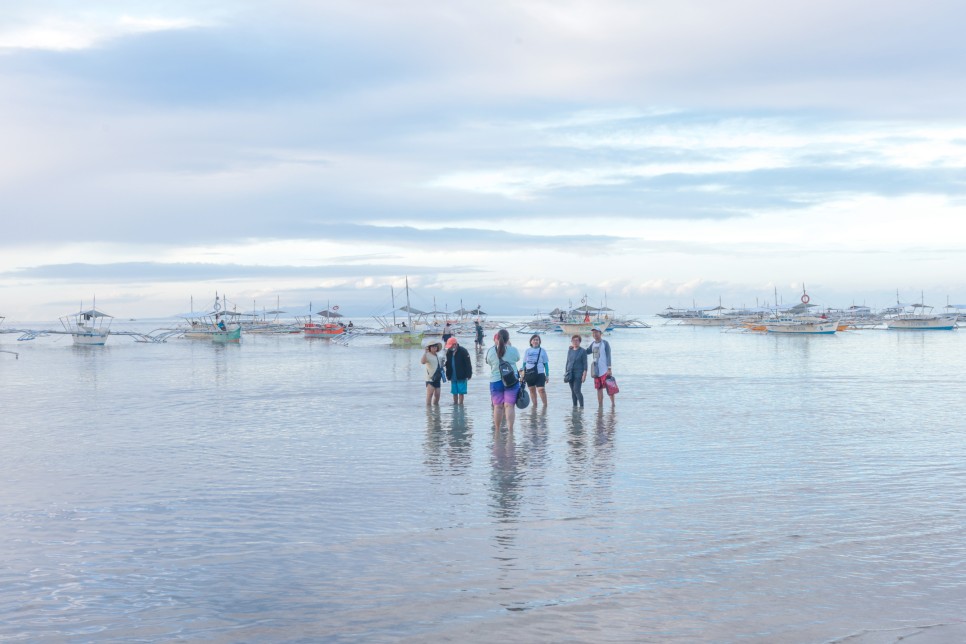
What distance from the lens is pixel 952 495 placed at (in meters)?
8.89

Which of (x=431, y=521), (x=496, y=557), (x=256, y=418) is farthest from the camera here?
(x=256, y=418)

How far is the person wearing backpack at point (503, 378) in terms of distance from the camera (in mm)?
12930

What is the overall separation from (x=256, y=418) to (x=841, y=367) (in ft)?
78.6

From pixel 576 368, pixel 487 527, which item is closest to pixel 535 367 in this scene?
pixel 576 368

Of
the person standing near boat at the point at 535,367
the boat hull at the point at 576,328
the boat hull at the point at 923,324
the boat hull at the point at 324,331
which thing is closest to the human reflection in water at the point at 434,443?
the person standing near boat at the point at 535,367

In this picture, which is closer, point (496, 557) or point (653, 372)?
point (496, 557)

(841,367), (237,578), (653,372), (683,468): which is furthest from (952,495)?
(841,367)

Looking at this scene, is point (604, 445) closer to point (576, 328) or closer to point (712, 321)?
point (576, 328)

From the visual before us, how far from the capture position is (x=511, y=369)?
12.9 meters

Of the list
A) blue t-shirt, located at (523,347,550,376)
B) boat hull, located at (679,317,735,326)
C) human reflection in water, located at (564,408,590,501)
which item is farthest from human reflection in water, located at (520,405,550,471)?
boat hull, located at (679,317,735,326)

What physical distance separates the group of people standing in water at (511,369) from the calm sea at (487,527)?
0.59m

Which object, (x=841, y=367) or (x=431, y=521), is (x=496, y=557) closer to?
(x=431, y=521)

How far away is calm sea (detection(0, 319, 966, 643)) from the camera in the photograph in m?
5.52

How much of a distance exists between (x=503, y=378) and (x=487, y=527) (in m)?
5.41
